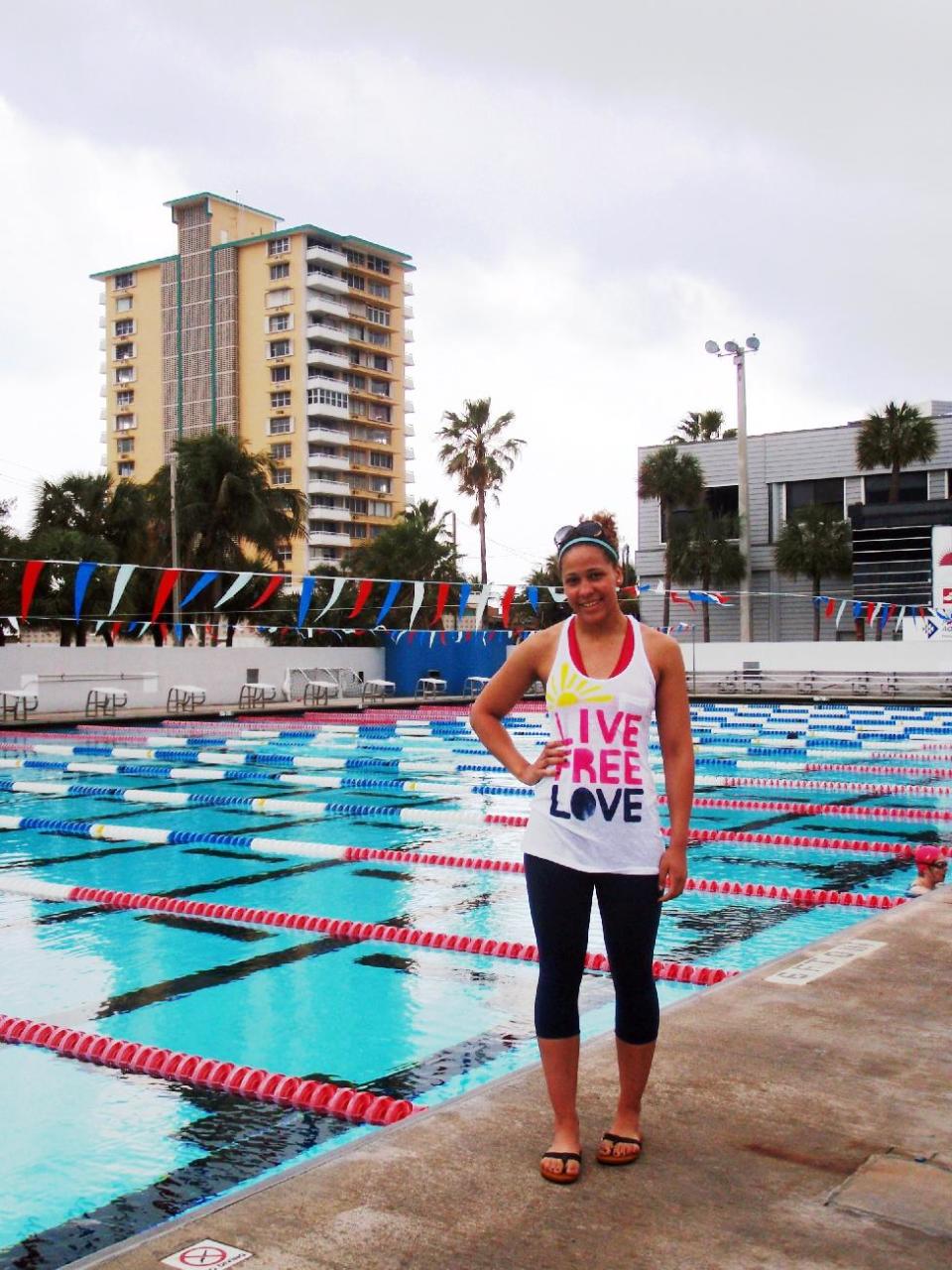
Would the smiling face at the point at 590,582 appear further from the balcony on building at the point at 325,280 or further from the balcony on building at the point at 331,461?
the balcony on building at the point at 325,280

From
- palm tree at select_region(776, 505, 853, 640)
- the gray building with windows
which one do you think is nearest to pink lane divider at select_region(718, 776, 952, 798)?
the gray building with windows

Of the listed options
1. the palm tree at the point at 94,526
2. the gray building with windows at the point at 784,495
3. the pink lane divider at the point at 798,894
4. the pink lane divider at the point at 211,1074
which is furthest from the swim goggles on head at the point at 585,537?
the gray building with windows at the point at 784,495

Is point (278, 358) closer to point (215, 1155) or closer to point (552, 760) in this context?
point (215, 1155)

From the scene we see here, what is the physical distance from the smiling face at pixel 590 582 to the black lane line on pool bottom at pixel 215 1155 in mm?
2022

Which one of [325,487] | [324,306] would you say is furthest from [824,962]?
[324,306]

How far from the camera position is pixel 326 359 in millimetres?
81188

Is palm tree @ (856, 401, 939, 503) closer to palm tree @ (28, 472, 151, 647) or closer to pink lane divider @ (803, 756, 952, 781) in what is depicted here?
palm tree @ (28, 472, 151, 647)

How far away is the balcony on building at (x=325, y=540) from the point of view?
80.8m

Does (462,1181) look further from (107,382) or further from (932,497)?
(107,382)

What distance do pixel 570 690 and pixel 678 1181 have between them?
1.17 m

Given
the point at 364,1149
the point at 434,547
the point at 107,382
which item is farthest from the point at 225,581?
the point at 107,382

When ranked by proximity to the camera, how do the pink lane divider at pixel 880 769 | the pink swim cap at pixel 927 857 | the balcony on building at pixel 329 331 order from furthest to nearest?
the balcony on building at pixel 329 331, the pink lane divider at pixel 880 769, the pink swim cap at pixel 927 857

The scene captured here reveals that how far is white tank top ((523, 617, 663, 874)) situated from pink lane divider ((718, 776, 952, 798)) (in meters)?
11.4

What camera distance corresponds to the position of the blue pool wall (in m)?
35.7
